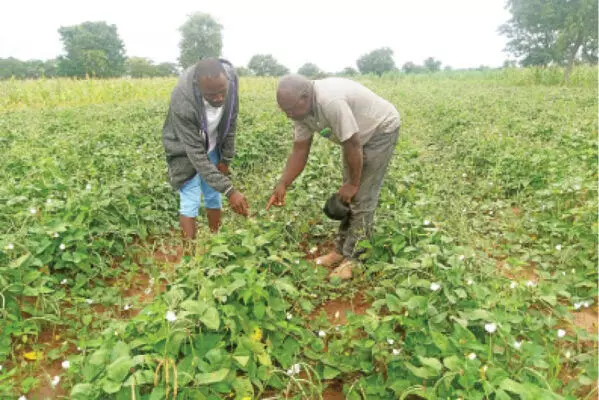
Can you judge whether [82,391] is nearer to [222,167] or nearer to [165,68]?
[222,167]

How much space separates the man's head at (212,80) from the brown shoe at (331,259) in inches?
63.5

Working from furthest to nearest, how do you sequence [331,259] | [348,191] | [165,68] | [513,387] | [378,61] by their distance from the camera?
[378,61] → [165,68] → [331,259] → [348,191] → [513,387]

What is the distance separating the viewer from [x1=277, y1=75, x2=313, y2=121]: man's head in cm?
276

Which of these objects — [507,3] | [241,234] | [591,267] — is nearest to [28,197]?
[241,234]

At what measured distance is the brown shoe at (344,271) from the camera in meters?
3.39

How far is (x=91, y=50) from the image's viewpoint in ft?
166

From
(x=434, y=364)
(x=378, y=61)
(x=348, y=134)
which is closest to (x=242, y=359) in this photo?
(x=434, y=364)

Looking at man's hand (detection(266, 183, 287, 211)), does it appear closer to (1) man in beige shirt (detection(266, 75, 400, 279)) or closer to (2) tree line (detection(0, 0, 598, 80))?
(1) man in beige shirt (detection(266, 75, 400, 279))

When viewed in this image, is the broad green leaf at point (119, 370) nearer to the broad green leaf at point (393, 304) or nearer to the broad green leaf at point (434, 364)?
the broad green leaf at point (434, 364)

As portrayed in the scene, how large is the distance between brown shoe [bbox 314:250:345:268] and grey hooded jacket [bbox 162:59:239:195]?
1.07 m

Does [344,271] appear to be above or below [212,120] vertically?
below

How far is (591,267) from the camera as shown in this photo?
3.19 meters

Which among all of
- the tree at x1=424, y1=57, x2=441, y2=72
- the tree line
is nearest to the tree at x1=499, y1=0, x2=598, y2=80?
the tree line

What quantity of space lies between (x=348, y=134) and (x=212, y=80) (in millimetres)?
1019
